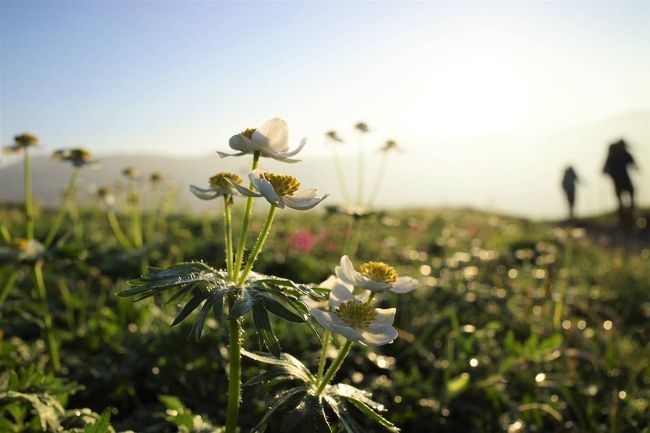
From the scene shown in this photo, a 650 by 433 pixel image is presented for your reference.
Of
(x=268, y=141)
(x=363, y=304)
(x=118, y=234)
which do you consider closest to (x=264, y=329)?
(x=363, y=304)

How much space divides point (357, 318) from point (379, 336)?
0.08 meters

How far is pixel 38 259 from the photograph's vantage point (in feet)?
8.87

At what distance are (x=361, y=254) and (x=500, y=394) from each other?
4006mm

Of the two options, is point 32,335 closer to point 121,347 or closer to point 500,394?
point 121,347

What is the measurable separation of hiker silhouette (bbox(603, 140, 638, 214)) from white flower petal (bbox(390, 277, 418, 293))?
5.23m

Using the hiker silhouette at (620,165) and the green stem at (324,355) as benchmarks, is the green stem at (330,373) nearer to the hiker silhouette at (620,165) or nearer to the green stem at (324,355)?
the green stem at (324,355)

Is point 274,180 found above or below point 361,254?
above

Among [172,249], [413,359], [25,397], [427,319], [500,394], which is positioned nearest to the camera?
[25,397]

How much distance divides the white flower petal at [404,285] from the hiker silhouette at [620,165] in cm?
523

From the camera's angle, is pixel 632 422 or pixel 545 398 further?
pixel 545 398

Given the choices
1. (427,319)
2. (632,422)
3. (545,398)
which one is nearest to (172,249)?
(427,319)

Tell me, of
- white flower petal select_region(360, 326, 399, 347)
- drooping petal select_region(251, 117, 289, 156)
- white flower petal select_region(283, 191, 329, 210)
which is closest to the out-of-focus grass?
white flower petal select_region(360, 326, 399, 347)

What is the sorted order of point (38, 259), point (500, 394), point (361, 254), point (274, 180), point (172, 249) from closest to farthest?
point (274, 180) < point (38, 259) < point (500, 394) < point (172, 249) < point (361, 254)

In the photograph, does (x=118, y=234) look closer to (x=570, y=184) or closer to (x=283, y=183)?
(x=283, y=183)
